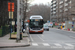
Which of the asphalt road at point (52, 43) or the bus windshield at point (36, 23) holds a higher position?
the bus windshield at point (36, 23)

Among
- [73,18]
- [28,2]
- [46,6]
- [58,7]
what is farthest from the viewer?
[46,6]

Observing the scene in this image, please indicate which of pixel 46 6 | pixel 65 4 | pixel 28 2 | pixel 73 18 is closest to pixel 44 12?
pixel 46 6

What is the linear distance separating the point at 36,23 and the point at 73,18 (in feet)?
180

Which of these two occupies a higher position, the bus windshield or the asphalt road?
the bus windshield

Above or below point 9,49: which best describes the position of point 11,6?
above

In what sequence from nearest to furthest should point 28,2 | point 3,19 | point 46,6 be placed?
1. point 3,19
2. point 28,2
3. point 46,6

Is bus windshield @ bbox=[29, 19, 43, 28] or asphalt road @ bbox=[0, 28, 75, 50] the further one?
bus windshield @ bbox=[29, 19, 43, 28]

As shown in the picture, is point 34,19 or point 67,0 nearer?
point 34,19

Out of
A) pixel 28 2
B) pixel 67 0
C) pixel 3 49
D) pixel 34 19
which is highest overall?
pixel 67 0

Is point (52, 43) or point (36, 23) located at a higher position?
point (36, 23)

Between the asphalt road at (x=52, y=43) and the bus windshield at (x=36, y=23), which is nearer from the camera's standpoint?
the asphalt road at (x=52, y=43)

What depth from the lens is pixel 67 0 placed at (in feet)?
325

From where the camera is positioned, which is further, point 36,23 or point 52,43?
point 36,23

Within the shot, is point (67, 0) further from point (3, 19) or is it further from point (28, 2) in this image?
point (3, 19)
